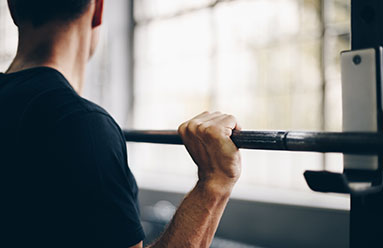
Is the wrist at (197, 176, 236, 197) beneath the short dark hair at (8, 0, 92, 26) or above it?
beneath

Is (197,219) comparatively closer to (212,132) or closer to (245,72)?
(212,132)

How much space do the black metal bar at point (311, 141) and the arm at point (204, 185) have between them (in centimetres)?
4

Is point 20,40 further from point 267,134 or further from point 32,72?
point 267,134

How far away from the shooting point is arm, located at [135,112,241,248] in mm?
778

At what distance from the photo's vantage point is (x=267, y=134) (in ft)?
2.34

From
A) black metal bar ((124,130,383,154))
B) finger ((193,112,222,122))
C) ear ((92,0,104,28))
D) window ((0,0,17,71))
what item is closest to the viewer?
black metal bar ((124,130,383,154))

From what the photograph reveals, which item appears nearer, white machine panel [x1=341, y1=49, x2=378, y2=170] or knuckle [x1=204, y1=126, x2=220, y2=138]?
white machine panel [x1=341, y1=49, x2=378, y2=170]

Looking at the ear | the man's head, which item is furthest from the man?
the ear

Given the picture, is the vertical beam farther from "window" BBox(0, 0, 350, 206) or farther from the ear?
"window" BBox(0, 0, 350, 206)

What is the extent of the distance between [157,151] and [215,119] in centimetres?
349

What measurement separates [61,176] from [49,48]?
13.7 inches

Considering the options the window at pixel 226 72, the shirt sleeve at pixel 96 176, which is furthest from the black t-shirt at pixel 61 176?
the window at pixel 226 72

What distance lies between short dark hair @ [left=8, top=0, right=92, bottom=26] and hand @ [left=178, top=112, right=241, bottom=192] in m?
0.37

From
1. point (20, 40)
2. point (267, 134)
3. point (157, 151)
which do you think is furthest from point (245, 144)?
point (157, 151)
